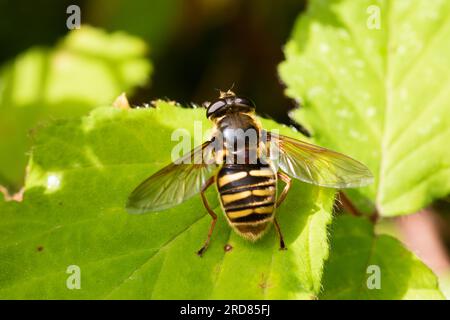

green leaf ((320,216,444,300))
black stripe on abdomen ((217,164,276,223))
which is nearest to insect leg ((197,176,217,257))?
black stripe on abdomen ((217,164,276,223))

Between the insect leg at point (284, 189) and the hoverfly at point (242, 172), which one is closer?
the hoverfly at point (242, 172)

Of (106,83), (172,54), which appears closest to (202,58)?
(172,54)

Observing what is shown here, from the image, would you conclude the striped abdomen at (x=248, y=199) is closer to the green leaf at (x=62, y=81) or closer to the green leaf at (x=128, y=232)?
the green leaf at (x=128, y=232)

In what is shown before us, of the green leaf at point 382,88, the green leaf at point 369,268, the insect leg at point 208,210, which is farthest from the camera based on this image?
the green leaf at point 382,88

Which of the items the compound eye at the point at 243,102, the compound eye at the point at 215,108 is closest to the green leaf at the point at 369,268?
the compound eye at the point at 243,102

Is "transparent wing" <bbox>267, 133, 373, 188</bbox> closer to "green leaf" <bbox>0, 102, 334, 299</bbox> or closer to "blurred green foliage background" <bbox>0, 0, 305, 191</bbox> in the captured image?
"green leaf" <bbox>0, 102, 334, 299</bbox>
